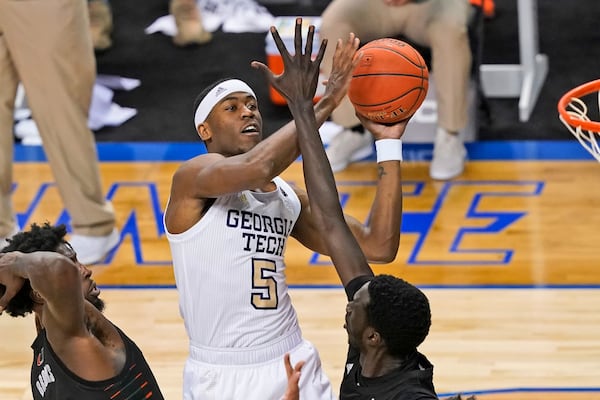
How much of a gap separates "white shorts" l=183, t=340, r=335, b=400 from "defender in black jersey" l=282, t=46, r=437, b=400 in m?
0.38

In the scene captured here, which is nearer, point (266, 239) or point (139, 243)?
point (266, 239)

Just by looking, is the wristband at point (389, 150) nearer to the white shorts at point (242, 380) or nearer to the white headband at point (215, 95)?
the white headband at point (215, 95)

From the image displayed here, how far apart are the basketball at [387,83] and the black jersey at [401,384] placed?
0.76m

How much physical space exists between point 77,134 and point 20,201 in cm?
108

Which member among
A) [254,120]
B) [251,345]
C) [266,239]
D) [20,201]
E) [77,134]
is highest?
[254,120]

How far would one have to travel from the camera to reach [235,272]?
3.80 metres

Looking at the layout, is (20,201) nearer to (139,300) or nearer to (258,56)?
(139,300)

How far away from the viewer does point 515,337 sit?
18.5ft

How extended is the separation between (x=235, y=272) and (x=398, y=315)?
69cm

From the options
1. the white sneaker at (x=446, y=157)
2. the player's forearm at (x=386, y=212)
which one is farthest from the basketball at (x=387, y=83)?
the white sneaker at (x=446, y=157)

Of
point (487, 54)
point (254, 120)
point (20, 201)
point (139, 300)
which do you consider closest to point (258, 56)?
point (487, 54)

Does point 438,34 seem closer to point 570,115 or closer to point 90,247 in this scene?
point 90,247

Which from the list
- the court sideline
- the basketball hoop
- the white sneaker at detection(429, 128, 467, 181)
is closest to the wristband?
the basketball hoop

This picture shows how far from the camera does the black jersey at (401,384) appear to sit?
10.8ft
